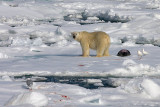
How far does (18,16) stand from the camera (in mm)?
20891

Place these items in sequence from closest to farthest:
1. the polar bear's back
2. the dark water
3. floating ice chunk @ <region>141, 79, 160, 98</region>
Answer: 1. floating ice chunk @ <region>141, 79, 160, 98</region>
2. the dark water
3. the polar bear's back

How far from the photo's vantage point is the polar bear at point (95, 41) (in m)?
8.91

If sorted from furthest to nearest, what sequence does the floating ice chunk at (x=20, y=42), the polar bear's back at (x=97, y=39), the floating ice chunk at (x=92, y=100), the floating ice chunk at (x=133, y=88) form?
the floating ice chunk at (x=20, y=42) → the polar bear's back at (x=97, y=39) → the floating ice chunk at (x=133, y=88) → the floating ice chunk at (x=92, y=100)

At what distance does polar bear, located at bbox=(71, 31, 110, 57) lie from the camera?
8.91 meters

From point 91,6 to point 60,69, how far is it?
21.9m

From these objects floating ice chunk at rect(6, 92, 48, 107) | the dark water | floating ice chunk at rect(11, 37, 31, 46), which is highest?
floating ice chunk at rect(6, 92, 48, 107)

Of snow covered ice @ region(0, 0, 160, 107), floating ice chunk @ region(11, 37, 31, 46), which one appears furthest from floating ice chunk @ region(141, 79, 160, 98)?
floating ice chunk @ region(11, 37, 31, 46)

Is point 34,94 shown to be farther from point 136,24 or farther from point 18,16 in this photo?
point 18,16

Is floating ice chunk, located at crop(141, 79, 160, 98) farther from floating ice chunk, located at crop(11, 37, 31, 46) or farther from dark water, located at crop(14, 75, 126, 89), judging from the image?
floating ice chunk, located at crop(11, 37, 31, 46)

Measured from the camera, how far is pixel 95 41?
9.02 metres

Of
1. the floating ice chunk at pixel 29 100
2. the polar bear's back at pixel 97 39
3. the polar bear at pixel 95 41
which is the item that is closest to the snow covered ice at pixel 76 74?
the floating ice chunk at pixel 29 100

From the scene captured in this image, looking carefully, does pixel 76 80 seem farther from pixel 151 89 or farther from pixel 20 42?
pixel 20 42

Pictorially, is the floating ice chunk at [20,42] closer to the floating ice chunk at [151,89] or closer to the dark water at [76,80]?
the dark water at [76,80]

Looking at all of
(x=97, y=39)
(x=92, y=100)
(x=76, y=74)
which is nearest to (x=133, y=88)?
(x=92, y=100)
